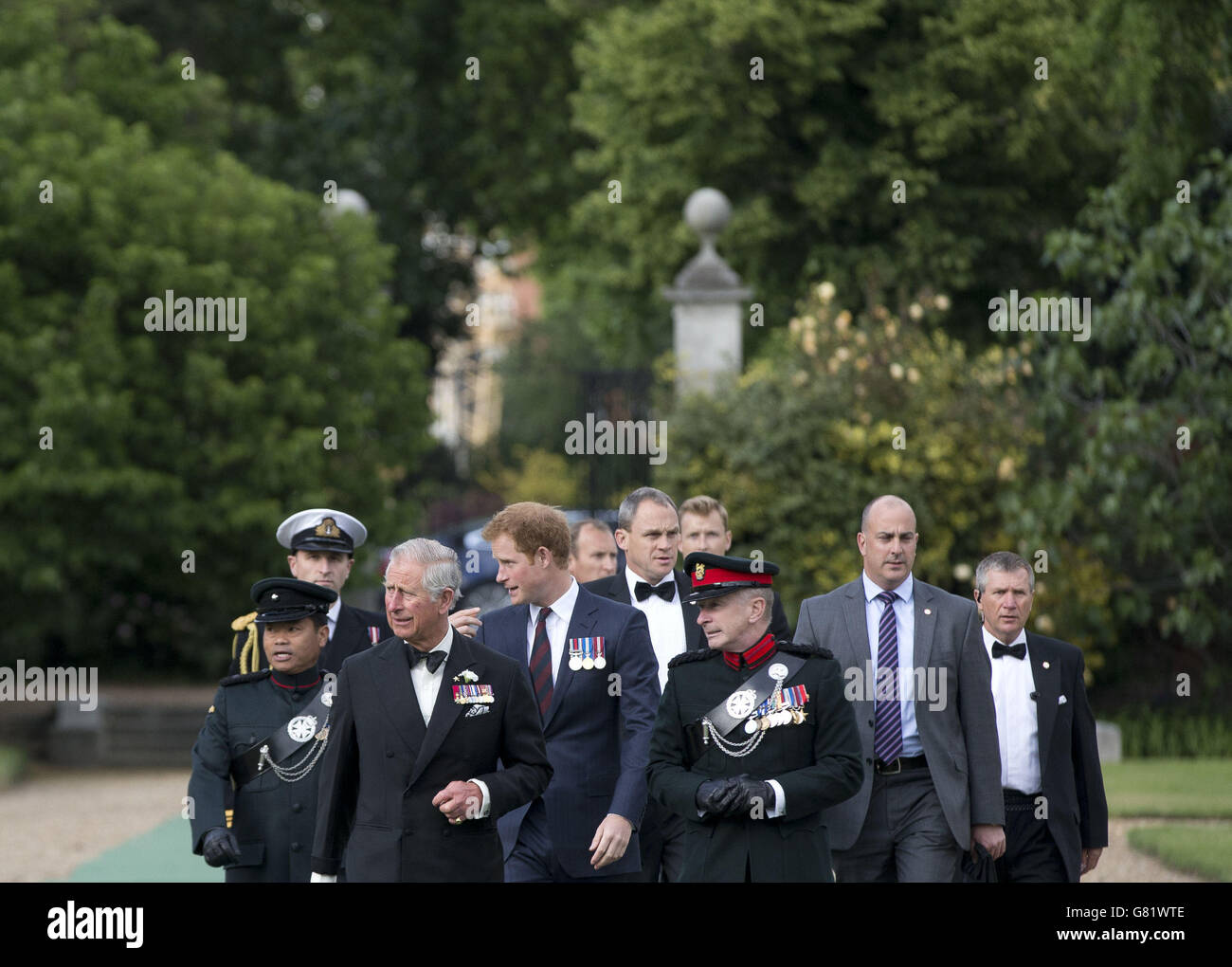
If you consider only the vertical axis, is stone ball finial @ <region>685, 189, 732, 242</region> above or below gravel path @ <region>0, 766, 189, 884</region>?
above

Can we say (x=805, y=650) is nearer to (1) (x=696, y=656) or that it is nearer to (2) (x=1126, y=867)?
(1) (x=696, y=656)

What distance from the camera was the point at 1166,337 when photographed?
54.0 ft

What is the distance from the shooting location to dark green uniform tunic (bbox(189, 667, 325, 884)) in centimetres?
662

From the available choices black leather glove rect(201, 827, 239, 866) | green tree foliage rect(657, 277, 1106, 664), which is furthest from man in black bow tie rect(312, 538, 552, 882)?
green tree foliage rect(657, 277, 1106, 664)

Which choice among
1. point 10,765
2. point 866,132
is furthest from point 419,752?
point 866,132

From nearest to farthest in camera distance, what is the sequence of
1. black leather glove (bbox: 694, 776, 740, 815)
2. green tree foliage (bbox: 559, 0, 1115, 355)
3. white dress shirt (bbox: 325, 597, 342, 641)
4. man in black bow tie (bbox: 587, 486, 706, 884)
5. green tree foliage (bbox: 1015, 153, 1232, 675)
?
black leather glove (bbox: 694, 776, 740, 815) → white dress shirt (bbox: 325, 597, 342, 641) → man in black bow tie (bbox: 587, 486, 706, 884) → green tree foliage (bbox: 1015, 153, 1232, 675) → green tree foliage (bbox: 559, 0, 1115, 355)

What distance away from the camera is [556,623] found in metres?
7.16

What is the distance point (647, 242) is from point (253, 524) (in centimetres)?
863

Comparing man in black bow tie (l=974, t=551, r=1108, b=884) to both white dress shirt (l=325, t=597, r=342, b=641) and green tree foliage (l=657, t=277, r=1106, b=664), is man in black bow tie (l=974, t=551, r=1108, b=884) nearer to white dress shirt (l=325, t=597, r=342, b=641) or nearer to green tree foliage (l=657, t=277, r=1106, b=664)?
white dress shirt (l=325, t=597, r=342, b=641)

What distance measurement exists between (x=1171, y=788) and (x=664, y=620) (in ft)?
25.6

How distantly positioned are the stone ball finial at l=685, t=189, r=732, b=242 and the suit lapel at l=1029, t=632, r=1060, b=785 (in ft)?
42.8

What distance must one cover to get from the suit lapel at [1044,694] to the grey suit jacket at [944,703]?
0.46 m

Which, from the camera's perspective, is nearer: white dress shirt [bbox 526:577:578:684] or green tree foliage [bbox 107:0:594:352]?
white dress shirt [bbox 526:577:578:684]
